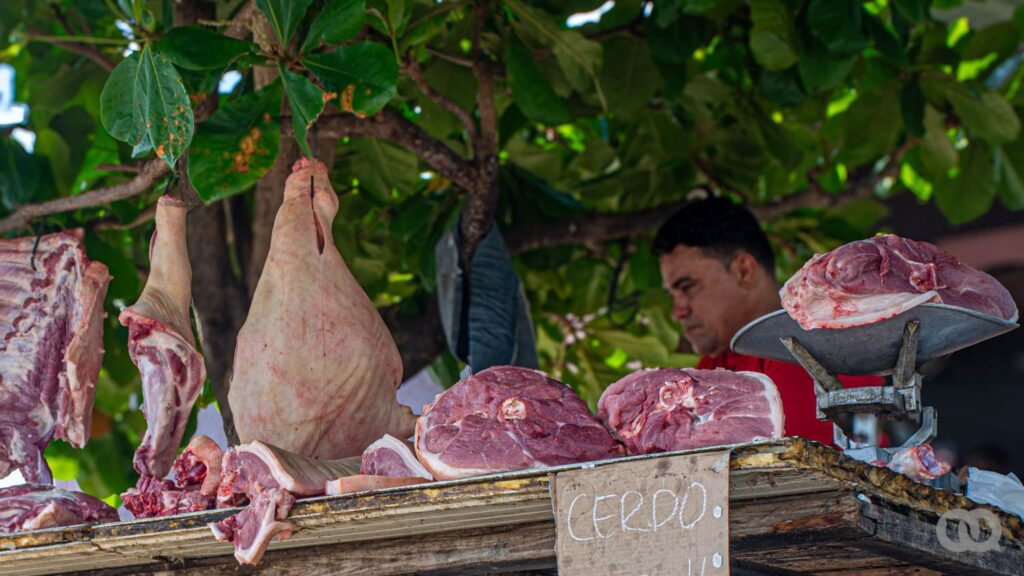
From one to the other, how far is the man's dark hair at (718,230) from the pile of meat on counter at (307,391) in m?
1.66

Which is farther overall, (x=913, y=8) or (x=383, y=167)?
(x=383, y=167)

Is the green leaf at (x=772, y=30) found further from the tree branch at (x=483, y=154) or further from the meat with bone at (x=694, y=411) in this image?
the meat with bone at (x=694, y=411)

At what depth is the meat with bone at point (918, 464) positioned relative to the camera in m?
1.73

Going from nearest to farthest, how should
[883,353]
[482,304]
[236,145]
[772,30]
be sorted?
[883,353] → [236,145] → [772,30] → [482,304]

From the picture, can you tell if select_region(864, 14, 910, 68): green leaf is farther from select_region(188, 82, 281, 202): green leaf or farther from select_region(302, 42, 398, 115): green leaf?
select_region(188, 82, 281, 202): green leaf

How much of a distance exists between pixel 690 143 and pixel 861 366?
7.56 ft

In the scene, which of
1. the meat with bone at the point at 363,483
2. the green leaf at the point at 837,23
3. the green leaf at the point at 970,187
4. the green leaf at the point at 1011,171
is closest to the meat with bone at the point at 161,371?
the meat with bone at the point at 363,483

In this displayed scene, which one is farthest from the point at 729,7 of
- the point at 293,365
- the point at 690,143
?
the point at 293,365

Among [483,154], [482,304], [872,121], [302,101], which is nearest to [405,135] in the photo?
[483,154]

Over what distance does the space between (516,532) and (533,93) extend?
5.73 feet

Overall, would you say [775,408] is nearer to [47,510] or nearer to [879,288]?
[879,288]

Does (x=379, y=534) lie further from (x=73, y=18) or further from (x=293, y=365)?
(x=73, y=18)

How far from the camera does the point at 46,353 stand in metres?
2.55

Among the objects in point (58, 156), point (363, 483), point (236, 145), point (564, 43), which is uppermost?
point (564, 43)
